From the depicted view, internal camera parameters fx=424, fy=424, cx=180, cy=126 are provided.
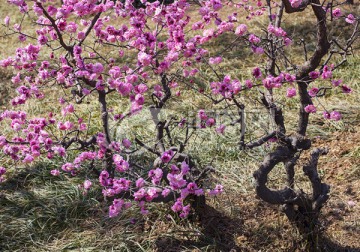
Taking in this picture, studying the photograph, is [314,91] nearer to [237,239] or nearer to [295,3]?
[295,3]

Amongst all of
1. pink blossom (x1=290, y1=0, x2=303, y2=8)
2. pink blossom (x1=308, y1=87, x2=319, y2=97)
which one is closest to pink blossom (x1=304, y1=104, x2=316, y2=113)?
pink blossom (x1=308, y1=87, x2=319, y2=97)

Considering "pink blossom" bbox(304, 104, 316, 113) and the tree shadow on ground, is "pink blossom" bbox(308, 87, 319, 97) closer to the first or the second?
"pink blossom" bbox(304, 104, 316, 113)

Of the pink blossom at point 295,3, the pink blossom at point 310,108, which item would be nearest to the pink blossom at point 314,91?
the pink blossom at point 310,108

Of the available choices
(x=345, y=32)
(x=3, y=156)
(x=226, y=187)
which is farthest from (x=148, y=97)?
(x=345, y=32)

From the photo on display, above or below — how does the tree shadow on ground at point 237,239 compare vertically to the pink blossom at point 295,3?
below

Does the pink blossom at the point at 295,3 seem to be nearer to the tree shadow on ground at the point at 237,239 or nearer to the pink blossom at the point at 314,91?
the pink blossom at the point at 314,91

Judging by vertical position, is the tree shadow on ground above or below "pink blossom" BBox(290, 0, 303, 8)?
below

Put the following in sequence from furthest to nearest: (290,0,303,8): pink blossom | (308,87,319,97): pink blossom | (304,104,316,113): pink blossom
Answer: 1. (308,87,319,97): pink blossom
2. (304,104,316,113): pink blossom
3. (290,0,303,8): pink blossom

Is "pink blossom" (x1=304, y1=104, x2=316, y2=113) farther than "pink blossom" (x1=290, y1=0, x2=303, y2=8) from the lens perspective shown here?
Yes

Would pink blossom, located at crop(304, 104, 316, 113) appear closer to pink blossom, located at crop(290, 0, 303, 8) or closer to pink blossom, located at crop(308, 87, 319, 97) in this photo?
pink blossom, located at crop(308, 87, 319, 97)

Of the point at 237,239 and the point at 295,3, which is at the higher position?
the point at 295,3

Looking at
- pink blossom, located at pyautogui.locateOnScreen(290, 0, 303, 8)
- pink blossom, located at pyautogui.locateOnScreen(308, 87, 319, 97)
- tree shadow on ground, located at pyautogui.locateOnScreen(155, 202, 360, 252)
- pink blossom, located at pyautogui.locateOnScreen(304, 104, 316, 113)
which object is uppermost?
pink blossom, located at pyautogui.locateOnScreen(290, 0, 303, 8)

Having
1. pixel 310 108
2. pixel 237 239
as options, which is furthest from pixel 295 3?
pixel 237 239

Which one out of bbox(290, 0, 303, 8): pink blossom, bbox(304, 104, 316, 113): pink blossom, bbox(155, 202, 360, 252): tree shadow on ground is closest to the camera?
bbox(290, 0, 303, 8): pink blossom
